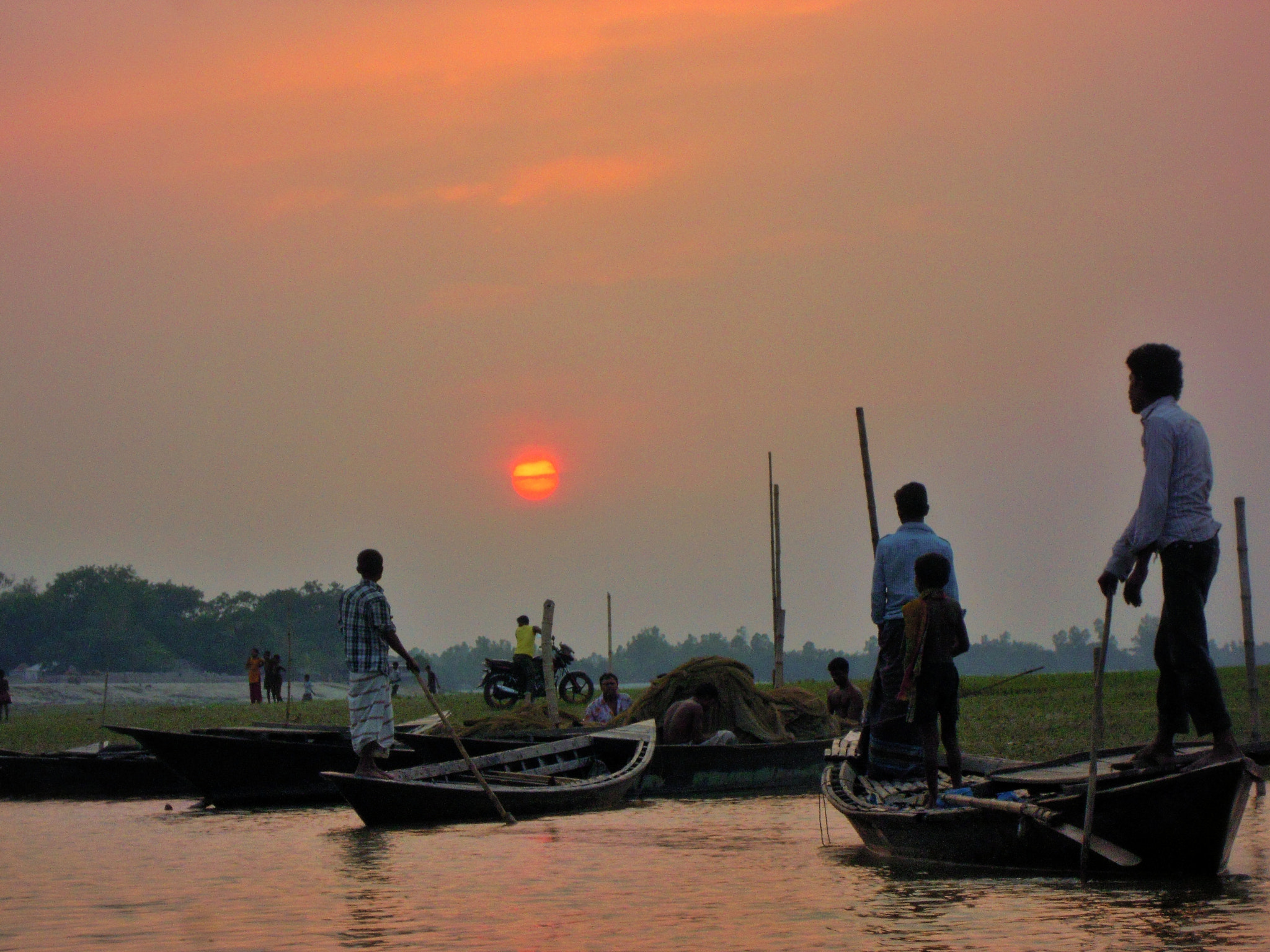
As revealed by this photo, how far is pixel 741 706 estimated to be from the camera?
15992 mm

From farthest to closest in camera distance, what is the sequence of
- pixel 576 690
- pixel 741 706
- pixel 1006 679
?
pixel 576 690 < pixel 741 706 < pixel 1006 679

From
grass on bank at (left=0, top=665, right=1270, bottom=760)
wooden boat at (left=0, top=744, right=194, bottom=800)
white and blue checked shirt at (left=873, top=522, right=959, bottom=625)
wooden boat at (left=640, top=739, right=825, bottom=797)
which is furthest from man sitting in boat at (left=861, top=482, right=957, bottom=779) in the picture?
wooden boat at (left=0, top=744, right=194, bottom=800)

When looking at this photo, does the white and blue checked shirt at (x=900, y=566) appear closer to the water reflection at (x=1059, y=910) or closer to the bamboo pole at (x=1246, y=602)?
the water reflection at (x=1059, y=910)

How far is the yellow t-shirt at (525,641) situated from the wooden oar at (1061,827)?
19587 mm

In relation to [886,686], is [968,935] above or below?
below

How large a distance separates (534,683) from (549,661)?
1019 cm

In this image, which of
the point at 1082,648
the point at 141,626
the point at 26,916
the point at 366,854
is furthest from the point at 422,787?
the point at 1082,648

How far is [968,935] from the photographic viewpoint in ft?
20.3

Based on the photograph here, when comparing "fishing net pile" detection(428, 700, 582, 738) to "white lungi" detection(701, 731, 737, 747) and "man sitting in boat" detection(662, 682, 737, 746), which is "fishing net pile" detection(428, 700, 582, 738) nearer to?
"man sitting in boat" detection(662, 682, 737, 746)

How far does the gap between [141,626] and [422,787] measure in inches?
3917

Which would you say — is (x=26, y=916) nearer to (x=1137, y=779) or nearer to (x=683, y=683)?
(x=1137, y=779)

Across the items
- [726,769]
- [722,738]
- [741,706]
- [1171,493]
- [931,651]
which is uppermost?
[1171,493]

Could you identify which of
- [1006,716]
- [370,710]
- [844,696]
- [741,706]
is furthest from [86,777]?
[1006,716]

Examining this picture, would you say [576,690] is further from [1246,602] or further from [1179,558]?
[1179,558]
